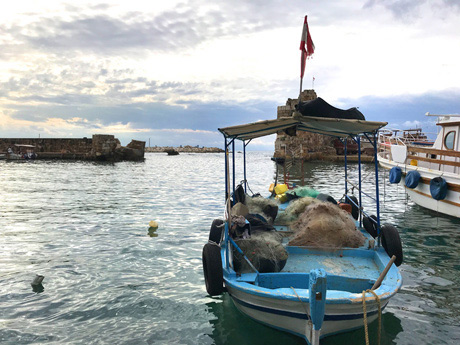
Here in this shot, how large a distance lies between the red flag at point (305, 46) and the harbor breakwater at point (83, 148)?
189 feet

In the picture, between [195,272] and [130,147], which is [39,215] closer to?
[195,272]

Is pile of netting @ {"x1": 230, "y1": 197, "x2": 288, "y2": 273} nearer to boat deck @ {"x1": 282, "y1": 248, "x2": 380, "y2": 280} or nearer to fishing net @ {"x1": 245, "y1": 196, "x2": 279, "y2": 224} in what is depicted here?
boat deck @ {"x1": 282, "y1": 248, "x2": 380, "y2": 280}

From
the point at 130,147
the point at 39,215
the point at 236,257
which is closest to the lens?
the point at 236,257

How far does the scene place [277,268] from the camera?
607cm

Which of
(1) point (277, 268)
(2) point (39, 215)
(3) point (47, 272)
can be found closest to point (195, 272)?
(1) point (277, 268)

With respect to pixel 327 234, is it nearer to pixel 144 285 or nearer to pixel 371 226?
pixel 371 226

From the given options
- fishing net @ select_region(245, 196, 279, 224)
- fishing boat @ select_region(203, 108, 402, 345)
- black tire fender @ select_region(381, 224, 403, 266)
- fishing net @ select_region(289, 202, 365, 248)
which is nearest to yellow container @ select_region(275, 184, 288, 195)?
fishing net @ select_region(245, 196, 279, 224)

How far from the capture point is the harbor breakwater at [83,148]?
61.6 m

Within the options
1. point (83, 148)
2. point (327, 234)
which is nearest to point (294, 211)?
point (327, 234)

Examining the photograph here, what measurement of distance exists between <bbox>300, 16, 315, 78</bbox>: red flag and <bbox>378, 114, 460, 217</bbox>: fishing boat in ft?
27.6

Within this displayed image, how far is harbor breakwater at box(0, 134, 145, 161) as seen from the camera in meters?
61.6

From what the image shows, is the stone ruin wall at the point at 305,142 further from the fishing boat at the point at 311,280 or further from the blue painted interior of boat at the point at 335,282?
the blue painted interior of boat at the point at 335,282

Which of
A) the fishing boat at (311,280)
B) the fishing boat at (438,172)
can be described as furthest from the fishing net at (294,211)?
the fishing boat at (438,172)

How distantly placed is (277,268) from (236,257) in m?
0.77
